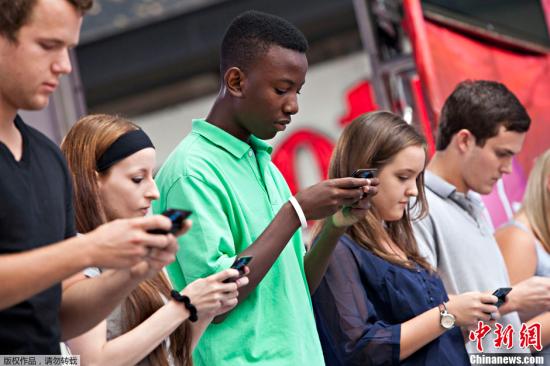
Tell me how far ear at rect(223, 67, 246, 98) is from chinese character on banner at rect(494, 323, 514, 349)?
1230 mm

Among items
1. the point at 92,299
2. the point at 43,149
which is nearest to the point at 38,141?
the point at 43,149

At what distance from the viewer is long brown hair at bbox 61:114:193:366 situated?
6.77ft

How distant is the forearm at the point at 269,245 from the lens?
2096 mm

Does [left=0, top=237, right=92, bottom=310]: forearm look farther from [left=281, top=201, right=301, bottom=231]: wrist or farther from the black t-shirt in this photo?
[left=281, top=201, right=301, bottom=231]: wrist

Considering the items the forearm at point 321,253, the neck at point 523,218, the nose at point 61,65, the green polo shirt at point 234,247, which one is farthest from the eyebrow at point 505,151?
the nose at point 61,65

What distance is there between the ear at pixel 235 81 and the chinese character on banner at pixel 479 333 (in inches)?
42.3

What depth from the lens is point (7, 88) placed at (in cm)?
152

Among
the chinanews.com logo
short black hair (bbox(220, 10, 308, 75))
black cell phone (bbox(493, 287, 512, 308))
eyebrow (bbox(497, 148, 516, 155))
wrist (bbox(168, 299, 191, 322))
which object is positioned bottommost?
the chinanews.com logo

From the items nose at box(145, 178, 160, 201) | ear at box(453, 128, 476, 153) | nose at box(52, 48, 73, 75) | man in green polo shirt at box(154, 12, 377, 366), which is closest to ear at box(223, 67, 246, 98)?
man in green polo shirt at box(154, 12, 377, 366)

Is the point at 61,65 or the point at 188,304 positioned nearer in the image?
the point at 61,65

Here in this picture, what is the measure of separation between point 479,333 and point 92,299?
1558 mm

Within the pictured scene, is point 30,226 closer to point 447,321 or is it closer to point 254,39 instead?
A: point 254,39

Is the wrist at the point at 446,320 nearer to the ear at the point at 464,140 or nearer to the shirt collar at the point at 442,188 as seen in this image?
the shirt collar at the point at 442,188

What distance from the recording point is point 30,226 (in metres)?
1.50
